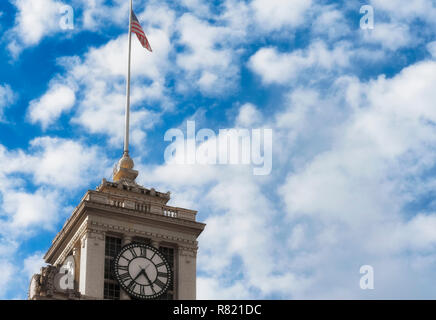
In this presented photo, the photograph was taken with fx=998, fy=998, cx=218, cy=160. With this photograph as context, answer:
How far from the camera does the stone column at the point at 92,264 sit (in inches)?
3110

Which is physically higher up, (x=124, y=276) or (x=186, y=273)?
(x=186, y=273)

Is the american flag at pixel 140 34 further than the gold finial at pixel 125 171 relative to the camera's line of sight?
Result: Yes

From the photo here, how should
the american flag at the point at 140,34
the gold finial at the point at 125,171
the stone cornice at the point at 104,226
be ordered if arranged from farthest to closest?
the american flag at the point at 140,34, the gold finial at the point at 125,171, the stone cornice at the point at 104,226

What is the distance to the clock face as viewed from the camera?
80.5 m

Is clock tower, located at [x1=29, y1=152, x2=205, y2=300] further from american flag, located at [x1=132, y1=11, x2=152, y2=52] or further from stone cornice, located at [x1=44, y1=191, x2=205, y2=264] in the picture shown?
american flag, located at [x1=132, y1=11, x2=152, y2=52]

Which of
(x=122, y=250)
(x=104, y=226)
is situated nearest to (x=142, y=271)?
(x=122, y=250)

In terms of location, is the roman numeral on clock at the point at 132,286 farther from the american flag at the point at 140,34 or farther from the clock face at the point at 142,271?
the american flag at the point at 140,34

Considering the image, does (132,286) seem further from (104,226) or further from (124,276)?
(104,226)

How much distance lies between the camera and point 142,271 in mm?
81625

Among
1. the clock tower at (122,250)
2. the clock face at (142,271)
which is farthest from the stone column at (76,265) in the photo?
the clock face at (142,271)

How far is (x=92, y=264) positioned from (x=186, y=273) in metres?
8.45

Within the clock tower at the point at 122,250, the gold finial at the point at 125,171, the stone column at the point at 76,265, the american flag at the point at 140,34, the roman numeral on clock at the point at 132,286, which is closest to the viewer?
the clock tower at the point at 122,250
